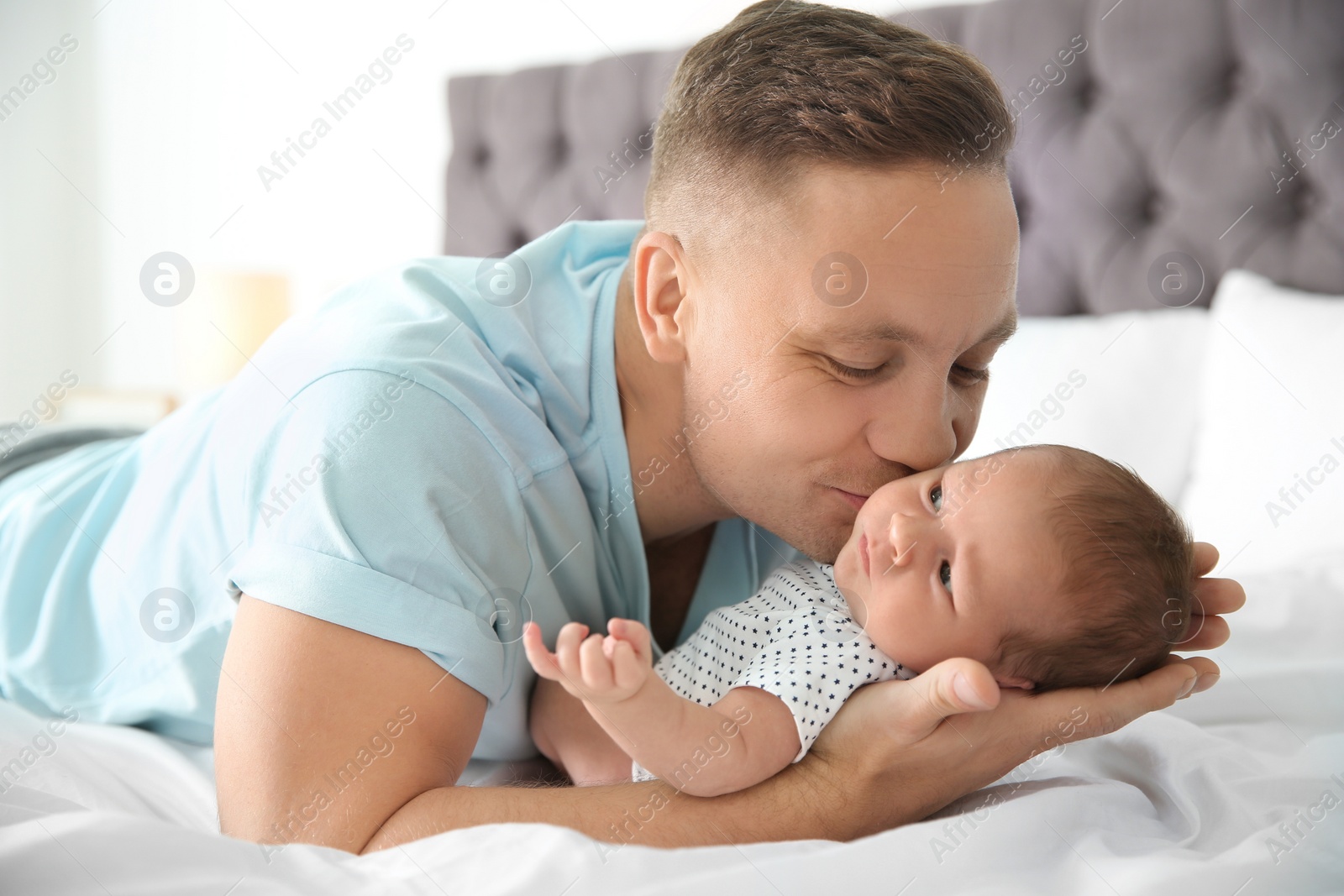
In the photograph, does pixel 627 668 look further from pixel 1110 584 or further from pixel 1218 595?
pixel 1218 595

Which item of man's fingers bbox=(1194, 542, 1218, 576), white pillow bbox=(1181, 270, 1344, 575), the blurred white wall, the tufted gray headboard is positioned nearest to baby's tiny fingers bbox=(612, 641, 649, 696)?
man's fingers bbox=(1194, 542, 1218, 576)

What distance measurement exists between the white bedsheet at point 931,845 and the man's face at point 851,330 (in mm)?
411

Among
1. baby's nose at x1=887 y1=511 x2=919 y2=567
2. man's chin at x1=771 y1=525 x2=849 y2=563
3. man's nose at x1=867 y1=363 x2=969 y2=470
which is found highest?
man's nose at x1=867 y1=363 x2=969 y2=470

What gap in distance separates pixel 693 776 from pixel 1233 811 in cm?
53

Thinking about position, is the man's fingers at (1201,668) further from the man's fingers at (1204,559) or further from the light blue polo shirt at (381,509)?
the light blue polo shirt at (381,509)

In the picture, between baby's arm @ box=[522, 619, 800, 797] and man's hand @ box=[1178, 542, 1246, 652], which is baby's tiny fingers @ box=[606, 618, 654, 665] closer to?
baby's arm @ box=[522, 619, 800, 797]

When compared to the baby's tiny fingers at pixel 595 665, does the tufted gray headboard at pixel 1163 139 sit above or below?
above

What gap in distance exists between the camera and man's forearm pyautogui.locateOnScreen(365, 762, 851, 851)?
3.11 feet

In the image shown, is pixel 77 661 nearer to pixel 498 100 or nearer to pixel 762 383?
pixel 762 383

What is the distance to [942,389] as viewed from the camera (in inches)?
46.9

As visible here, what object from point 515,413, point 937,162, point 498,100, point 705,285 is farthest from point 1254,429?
point 498,100

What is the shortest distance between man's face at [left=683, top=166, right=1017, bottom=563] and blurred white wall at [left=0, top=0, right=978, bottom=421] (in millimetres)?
2628

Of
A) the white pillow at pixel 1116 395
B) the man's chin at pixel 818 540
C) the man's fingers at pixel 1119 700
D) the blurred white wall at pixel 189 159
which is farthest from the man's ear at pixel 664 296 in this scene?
the blurred white wall at pixel 189 159

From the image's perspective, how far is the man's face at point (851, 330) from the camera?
1.14 m
